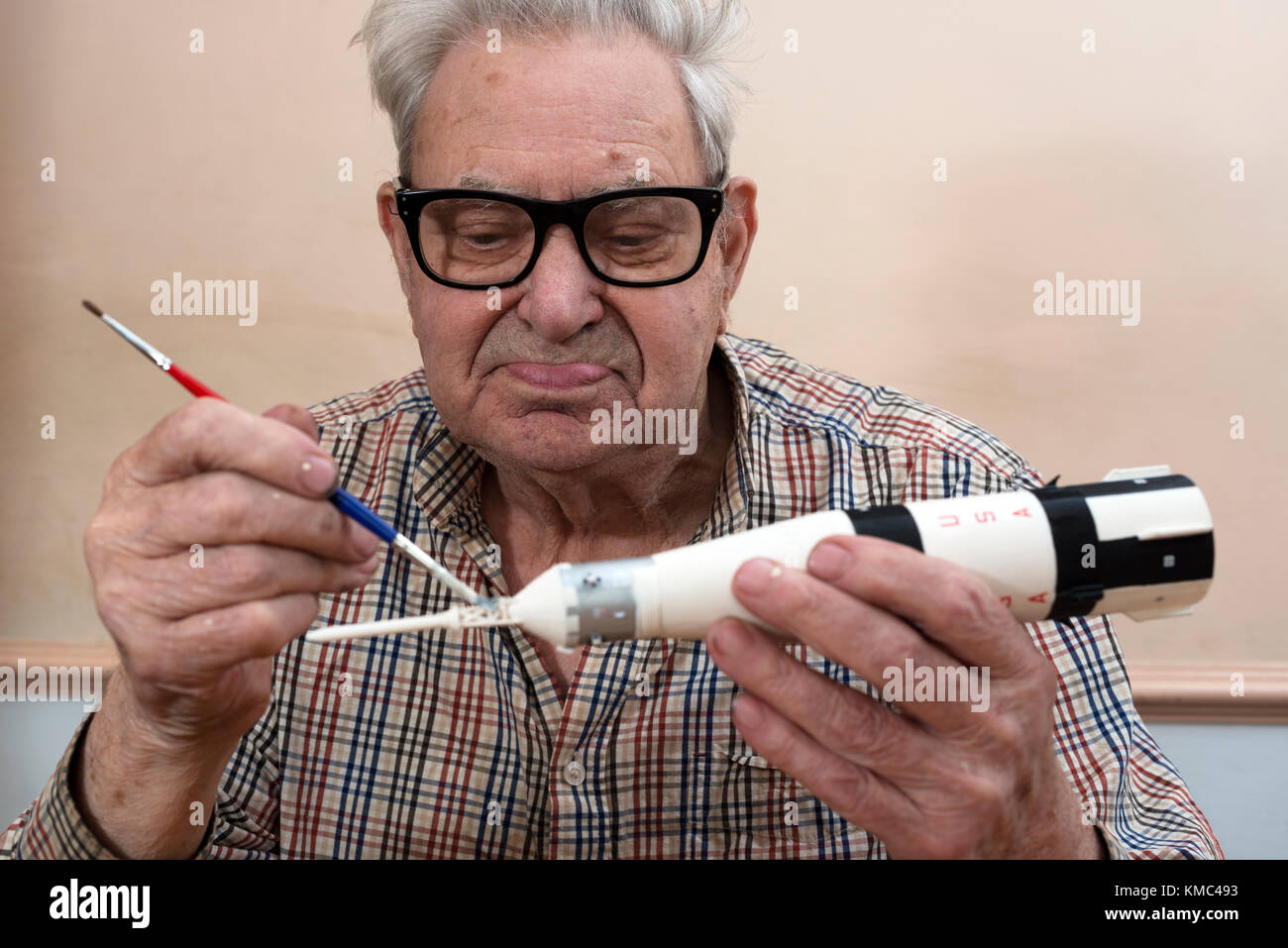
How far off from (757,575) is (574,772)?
1.77 feet

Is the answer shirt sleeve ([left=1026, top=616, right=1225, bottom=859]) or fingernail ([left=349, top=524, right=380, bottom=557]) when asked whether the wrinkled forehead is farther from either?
shirt sleeve ([left=1026, top=616, right=1225, bottom=859])

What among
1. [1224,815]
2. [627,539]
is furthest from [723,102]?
[1224,815]

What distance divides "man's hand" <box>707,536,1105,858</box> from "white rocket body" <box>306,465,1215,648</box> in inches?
1.3

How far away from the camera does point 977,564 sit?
914mm

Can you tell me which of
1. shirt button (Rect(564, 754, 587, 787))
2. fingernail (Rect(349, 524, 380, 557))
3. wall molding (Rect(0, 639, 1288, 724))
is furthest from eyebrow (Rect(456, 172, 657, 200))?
wall molding (Rect(0, 639, 1288, 724))

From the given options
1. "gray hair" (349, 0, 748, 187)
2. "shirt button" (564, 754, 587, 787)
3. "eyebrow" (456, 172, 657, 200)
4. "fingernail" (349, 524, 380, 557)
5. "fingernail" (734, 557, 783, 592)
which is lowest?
"shirt button" (564, 754, 587, 787)

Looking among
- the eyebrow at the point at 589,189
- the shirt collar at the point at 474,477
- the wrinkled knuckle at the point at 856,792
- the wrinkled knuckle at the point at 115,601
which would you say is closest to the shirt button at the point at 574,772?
the shirt collar at the point at 474,477

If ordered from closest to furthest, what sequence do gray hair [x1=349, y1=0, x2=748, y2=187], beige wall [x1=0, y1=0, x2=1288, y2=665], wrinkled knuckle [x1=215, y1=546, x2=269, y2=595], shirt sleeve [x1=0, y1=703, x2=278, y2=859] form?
1. wrinkled knuckle [x1=215, y1=546, x2=269, y2=595]
2. shirt sleeve [x1=0, y1=703, x2=278, y2=859]
3. gray hair [x1=349, y1=0, x2=748, y2=187]
4. beige wall [x1=0, y1=0, x2=1288, y2=665]

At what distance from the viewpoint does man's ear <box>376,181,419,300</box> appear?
142 centimetres

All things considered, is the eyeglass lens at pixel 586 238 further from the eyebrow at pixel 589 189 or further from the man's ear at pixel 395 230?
the man's ear at pixel 395 230

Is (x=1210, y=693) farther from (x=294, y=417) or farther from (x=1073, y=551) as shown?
(x=294, y=417)

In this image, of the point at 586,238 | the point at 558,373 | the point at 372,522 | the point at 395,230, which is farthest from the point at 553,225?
the point at 372,522

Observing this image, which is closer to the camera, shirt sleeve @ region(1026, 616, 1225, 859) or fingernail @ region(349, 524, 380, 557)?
fingernail @ region(349, 524, 380, 557)
